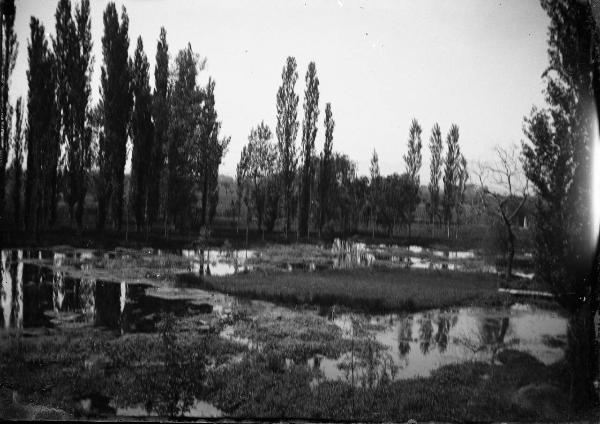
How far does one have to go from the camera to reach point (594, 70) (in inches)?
244

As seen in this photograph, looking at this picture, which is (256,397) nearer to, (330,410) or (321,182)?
(330,410)

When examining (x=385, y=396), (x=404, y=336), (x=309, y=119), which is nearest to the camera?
(x=385, y=396)

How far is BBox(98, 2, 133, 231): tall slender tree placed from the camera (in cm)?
2353

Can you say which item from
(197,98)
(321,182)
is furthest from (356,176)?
(197,98)

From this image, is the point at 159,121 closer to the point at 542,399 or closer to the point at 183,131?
the point at 183,131

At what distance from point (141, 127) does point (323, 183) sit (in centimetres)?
1970

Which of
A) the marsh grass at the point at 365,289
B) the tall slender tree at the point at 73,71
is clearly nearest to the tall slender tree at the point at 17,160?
the tall slender tree at the point at 73,71

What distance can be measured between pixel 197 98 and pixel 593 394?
23795 mm

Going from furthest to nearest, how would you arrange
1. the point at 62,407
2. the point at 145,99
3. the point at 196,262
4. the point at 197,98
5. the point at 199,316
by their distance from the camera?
the point at 145,99, the point at 197,98, the point at 196,262, the point at 199,316, the point at 62,407

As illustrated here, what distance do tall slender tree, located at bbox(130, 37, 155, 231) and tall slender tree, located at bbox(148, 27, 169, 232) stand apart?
317 millimetres

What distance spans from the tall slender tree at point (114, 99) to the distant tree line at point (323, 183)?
A: 1116 centimetres

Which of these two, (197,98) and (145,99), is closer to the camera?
(197,98)

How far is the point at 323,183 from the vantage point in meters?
40.1

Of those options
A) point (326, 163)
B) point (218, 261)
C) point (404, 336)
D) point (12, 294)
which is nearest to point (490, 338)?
point (404, 336)
